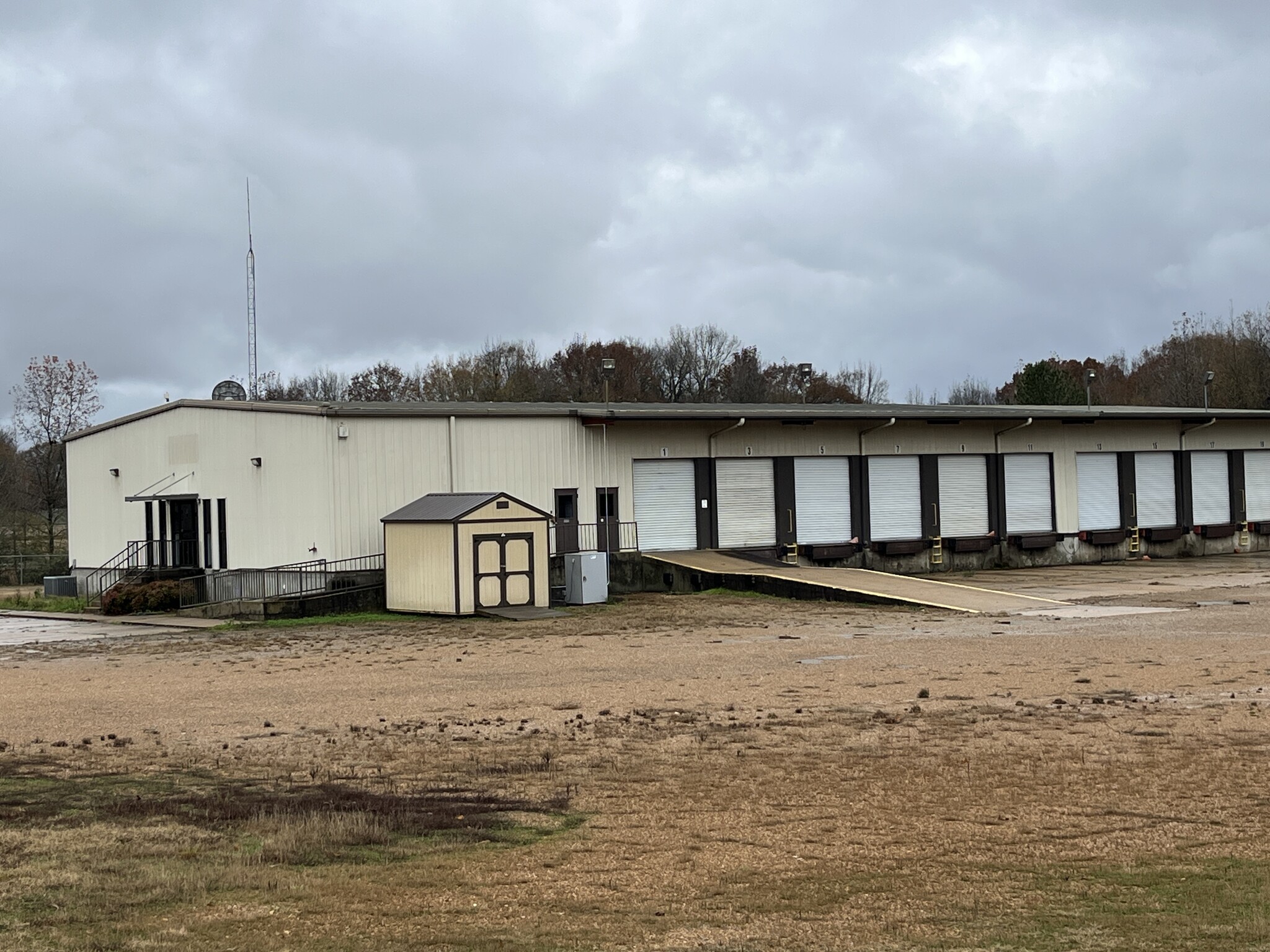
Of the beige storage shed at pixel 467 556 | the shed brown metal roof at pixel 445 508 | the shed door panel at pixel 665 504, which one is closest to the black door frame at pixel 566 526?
the shed door panel at pixel 665 504

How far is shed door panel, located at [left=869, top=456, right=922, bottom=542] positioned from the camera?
3997 cm

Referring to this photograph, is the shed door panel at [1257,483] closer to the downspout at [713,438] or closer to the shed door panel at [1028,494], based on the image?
the shed door panel at [1028,494]

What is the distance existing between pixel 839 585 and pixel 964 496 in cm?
1239

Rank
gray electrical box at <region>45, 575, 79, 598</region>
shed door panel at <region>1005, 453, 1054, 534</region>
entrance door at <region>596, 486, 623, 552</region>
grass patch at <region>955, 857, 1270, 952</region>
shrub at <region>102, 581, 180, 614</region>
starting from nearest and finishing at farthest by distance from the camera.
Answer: grass patch at <region>955, 857, 1270, 952</region>, shrub at <region>102, 581, 180, 614</region>, entrance door at <region>596, 486, 623, 552</region>, gray electrical box at <region>45, 575, 79, 598</region>, shed door panel at <region>1005, 453, 1054, 534</region>

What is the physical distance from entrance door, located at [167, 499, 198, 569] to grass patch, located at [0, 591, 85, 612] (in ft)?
8.62

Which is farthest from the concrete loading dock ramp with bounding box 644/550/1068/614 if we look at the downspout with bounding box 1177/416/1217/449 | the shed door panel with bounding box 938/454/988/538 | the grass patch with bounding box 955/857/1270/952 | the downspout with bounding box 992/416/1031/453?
the grass patch with bounding box 955/857/1270/952

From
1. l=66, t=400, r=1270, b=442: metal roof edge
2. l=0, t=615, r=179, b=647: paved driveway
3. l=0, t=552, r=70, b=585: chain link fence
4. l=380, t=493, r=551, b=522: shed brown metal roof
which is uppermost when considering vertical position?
l=66, t=400, r=1270, b=442: metal roof edge

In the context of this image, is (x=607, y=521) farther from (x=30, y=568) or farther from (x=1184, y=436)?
(x=30, y=568)

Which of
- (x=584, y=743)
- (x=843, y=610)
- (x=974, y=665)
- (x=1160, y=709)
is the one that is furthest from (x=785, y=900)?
(x=843, y=610)

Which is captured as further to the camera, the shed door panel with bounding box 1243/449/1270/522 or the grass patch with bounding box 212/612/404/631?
the shed door panel with bounding box 1243/449/1270/522

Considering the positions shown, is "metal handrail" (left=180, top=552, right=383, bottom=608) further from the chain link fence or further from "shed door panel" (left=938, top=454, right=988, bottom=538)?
"shed door panel" (left=938, top=454, right=988, bottom=538)

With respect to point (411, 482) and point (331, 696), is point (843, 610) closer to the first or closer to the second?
point (411, 482)

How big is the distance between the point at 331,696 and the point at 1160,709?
8.82m

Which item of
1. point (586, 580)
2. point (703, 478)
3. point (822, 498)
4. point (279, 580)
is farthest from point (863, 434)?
point (279, 580)
